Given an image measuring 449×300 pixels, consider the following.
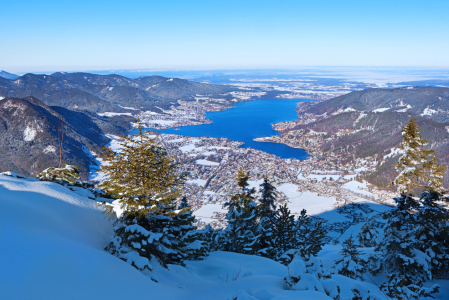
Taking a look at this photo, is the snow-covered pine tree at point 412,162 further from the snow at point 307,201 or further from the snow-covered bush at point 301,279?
the snow at point 307,201

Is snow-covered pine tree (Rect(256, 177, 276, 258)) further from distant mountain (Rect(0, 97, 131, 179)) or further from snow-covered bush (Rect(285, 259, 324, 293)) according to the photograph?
distant mountain (Rect(0, 97, 131, 179))

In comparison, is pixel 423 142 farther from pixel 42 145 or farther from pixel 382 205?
pixel 42 145

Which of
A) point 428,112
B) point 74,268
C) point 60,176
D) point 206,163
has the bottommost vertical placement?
point 206,163

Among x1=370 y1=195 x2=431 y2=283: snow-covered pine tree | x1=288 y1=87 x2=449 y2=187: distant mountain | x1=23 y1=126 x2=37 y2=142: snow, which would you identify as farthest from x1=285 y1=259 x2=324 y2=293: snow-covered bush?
x1=23 y1=126 x2=37 y2=142: snow

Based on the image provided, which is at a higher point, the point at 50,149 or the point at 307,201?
the point at 50,149

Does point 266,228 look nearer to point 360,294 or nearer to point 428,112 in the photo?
point 360,294

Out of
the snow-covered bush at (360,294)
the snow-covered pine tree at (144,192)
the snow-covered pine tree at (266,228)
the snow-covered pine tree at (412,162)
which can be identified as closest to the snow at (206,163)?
the snow-covered pine tree at (266,228)

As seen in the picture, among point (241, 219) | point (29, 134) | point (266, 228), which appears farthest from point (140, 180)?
point (29, 134)
